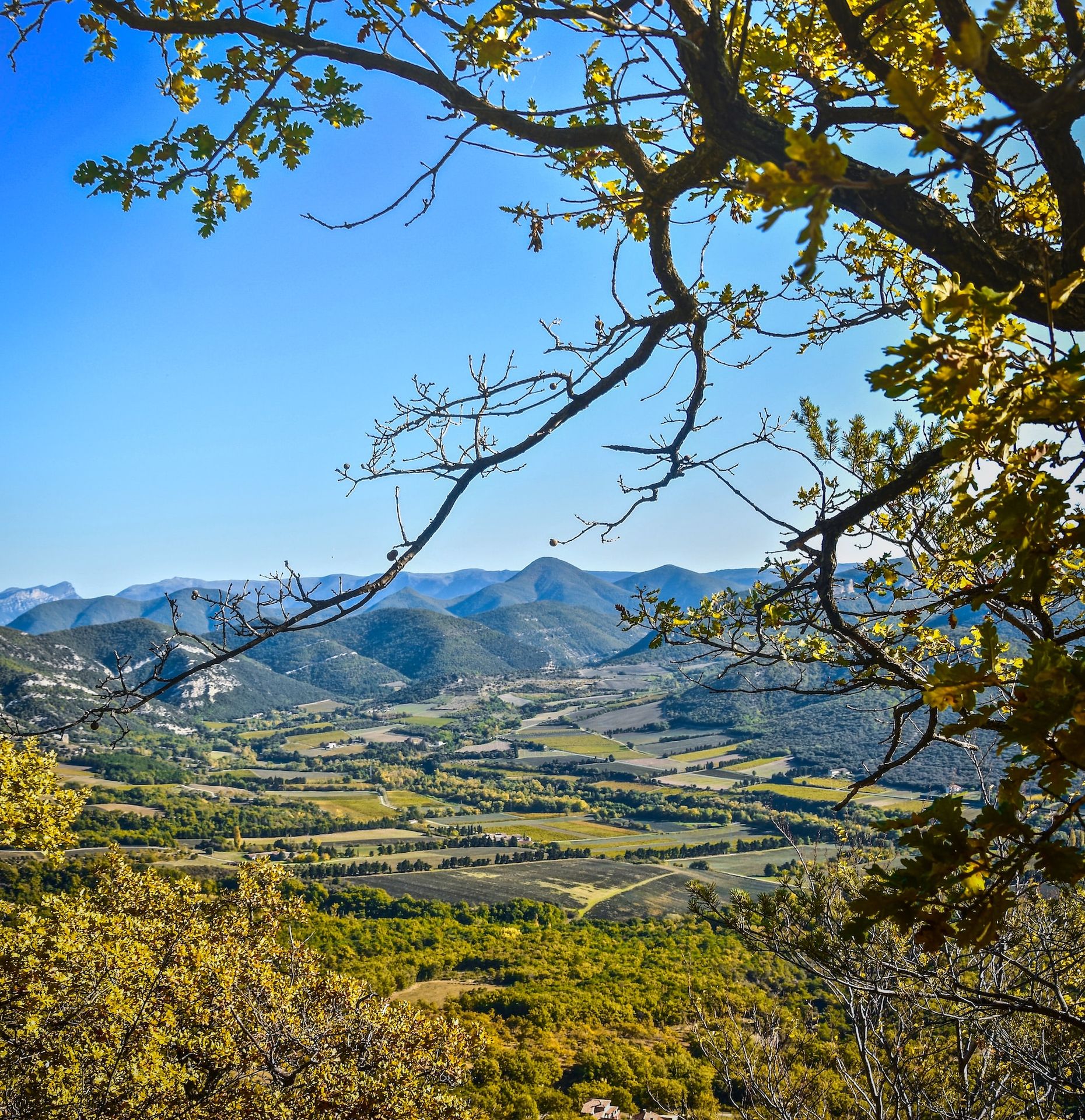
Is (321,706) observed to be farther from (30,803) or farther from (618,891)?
(30,803)

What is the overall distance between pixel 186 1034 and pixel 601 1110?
20918 mm

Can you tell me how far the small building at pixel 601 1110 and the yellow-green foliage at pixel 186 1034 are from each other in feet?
49.0

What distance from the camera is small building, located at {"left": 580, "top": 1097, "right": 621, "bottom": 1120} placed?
82.4 feet

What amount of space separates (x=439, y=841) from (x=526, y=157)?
80939mm

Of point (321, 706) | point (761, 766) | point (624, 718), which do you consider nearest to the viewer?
point (761, 766)

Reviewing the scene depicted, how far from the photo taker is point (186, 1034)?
1083 cm

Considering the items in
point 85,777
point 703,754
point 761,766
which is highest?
point 85,777

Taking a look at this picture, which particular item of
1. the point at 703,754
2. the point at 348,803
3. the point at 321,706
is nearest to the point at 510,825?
the point at 348,803

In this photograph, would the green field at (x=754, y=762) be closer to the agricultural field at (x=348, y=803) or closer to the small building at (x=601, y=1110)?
the agricultural field at (x=348, y=803)

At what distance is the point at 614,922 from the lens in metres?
53.1

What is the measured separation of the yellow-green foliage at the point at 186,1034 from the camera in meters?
9.27

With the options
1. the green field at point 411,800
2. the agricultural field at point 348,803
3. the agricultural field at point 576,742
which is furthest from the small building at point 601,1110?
the agricultural field at point 576,742

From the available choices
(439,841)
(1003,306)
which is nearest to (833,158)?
(1003,306)

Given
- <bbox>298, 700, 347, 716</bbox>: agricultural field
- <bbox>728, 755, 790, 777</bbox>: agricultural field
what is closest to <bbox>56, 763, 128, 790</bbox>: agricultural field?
<bbox>298, 700, 347, 716</bbox>: agricultural field
